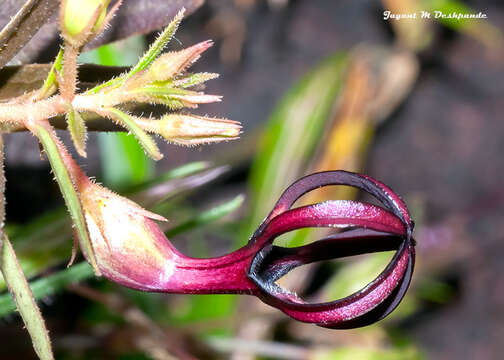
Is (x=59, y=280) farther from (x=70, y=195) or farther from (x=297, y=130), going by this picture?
(x=297, y=130)

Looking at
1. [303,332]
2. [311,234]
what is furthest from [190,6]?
[303,332]

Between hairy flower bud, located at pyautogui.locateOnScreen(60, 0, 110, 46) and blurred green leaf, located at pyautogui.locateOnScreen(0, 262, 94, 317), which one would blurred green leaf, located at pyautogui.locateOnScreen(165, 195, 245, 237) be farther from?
hairy flower bud, located at pyautogui.locateOnScreen(60, 0, 110, 46)

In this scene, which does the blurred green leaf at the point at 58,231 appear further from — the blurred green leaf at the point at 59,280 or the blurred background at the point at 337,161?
the blurred background at the point at 337,161

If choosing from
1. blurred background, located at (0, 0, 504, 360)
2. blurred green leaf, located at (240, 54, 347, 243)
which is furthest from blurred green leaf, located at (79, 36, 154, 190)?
blurred green leaf, located at (240, 54, 347, 243)

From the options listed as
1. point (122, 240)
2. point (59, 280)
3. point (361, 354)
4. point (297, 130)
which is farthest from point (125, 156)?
point (122, 240)

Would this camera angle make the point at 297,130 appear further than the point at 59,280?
Yes

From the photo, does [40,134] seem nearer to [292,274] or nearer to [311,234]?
[311,234]

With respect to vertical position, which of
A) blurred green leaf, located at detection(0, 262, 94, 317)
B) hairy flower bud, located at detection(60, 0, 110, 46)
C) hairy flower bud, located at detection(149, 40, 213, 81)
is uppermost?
hairy flower bud, located at detection(60, 0, 110, 46)
